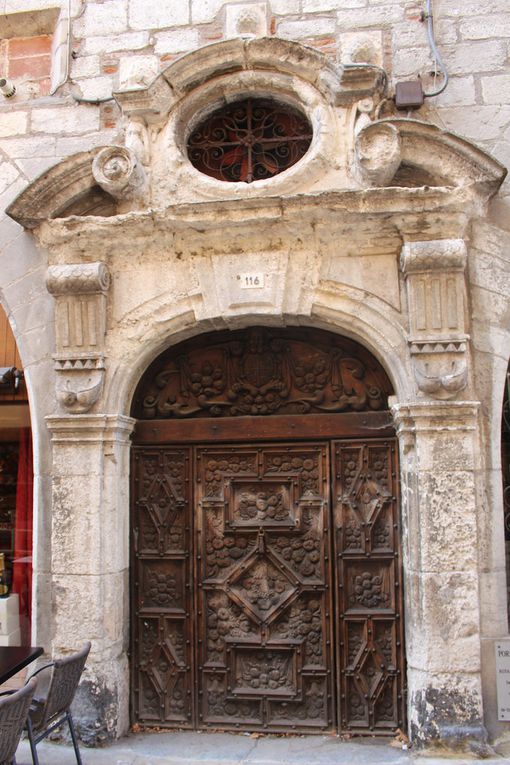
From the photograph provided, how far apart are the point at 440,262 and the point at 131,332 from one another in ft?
5.93

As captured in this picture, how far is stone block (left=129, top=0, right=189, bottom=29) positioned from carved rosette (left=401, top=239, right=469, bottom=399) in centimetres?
219

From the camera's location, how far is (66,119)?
4.65 metres

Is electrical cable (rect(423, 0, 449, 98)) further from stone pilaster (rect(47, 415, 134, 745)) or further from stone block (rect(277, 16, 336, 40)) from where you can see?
stone pilaster (rect(47, 415, 134, 745))

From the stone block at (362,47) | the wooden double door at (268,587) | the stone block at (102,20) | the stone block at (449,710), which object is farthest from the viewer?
the stone block at (102,20)

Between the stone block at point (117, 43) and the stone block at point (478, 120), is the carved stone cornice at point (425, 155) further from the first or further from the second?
the stone block at point (117, 43)

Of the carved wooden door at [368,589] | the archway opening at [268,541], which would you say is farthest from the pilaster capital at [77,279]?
the carved wooden door at [368,589]

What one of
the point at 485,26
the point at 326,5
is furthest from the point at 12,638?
the point at 485,26

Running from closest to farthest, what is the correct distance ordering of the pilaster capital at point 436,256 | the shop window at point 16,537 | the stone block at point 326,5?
1. the pilaster capital at point 436,256
2. the stone block at point 326,5
3. the shop window at point 16,537

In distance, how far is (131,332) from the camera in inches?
166

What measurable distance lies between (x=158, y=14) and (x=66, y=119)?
0.90m

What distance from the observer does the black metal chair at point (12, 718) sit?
9.07 feet

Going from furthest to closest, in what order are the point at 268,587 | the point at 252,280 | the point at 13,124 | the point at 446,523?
the point at 13,124
the point at 268,587
the point at 252,280
the point at 446,523

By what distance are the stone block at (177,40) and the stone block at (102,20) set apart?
0.27 m

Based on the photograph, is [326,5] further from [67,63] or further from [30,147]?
[30,147]
